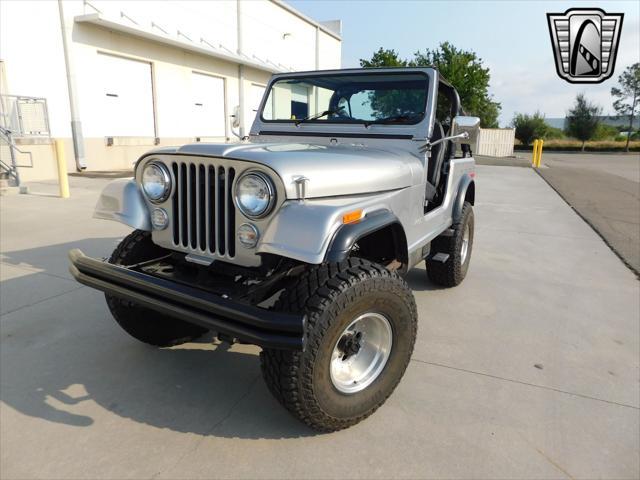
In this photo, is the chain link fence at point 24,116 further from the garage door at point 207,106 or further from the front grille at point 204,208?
the front grille at point 204,208

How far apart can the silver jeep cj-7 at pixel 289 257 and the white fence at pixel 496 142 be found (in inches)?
1030

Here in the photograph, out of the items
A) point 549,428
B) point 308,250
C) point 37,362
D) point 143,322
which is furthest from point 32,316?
point 549,428

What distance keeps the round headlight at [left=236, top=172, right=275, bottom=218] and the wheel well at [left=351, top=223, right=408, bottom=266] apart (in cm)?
74

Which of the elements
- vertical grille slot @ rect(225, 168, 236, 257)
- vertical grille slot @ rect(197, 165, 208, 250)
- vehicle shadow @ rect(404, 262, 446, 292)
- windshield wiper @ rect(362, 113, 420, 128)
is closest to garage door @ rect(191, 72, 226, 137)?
vehicle shadow @ rect(404, 262, 446, 292)

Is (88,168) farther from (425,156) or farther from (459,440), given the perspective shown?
(459,440)

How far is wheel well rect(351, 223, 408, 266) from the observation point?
99.1 inches

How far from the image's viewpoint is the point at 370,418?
7.47 feet

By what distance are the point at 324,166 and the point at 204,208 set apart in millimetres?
618

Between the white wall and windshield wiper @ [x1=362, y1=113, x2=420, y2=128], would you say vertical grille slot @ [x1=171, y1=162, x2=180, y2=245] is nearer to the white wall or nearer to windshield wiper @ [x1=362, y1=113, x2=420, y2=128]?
windshield wiper @ [x1=362, y1=113, x2=420, y2=128]

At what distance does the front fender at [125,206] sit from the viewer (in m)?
2.38

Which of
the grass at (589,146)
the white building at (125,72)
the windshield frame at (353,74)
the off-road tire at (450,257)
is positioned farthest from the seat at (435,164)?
the grass at (589,146)

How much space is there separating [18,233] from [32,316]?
2.95m

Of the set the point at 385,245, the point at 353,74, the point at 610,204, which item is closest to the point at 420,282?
the point at 385,245

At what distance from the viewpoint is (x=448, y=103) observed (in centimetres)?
377
